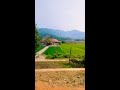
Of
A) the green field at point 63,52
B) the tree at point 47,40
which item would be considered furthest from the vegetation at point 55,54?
the tree at point 47,40

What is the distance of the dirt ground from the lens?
40.0 ft

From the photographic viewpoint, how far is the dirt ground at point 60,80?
40.0 ft

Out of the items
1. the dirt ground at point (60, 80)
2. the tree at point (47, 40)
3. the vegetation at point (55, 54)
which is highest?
the tree at point (47, 40)

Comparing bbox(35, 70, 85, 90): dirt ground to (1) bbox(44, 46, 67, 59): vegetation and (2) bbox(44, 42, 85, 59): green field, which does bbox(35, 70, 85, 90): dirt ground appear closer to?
(1) bbox(44, 46, 67, 59): vegetation

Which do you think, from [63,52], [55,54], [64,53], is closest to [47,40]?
[63,52]

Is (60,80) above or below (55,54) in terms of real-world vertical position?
Answer: below

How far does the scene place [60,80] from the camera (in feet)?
45.2

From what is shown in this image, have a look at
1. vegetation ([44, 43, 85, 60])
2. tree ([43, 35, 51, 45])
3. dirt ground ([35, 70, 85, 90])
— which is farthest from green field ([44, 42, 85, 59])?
dirt ground ([35, 70, 85, 90])

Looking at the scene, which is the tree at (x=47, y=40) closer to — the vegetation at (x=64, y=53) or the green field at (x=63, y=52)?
the green field at (x=63, y=52)

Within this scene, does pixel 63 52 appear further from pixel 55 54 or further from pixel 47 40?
pixel 47 40

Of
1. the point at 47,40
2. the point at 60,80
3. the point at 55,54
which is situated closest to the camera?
the point at 60,80
